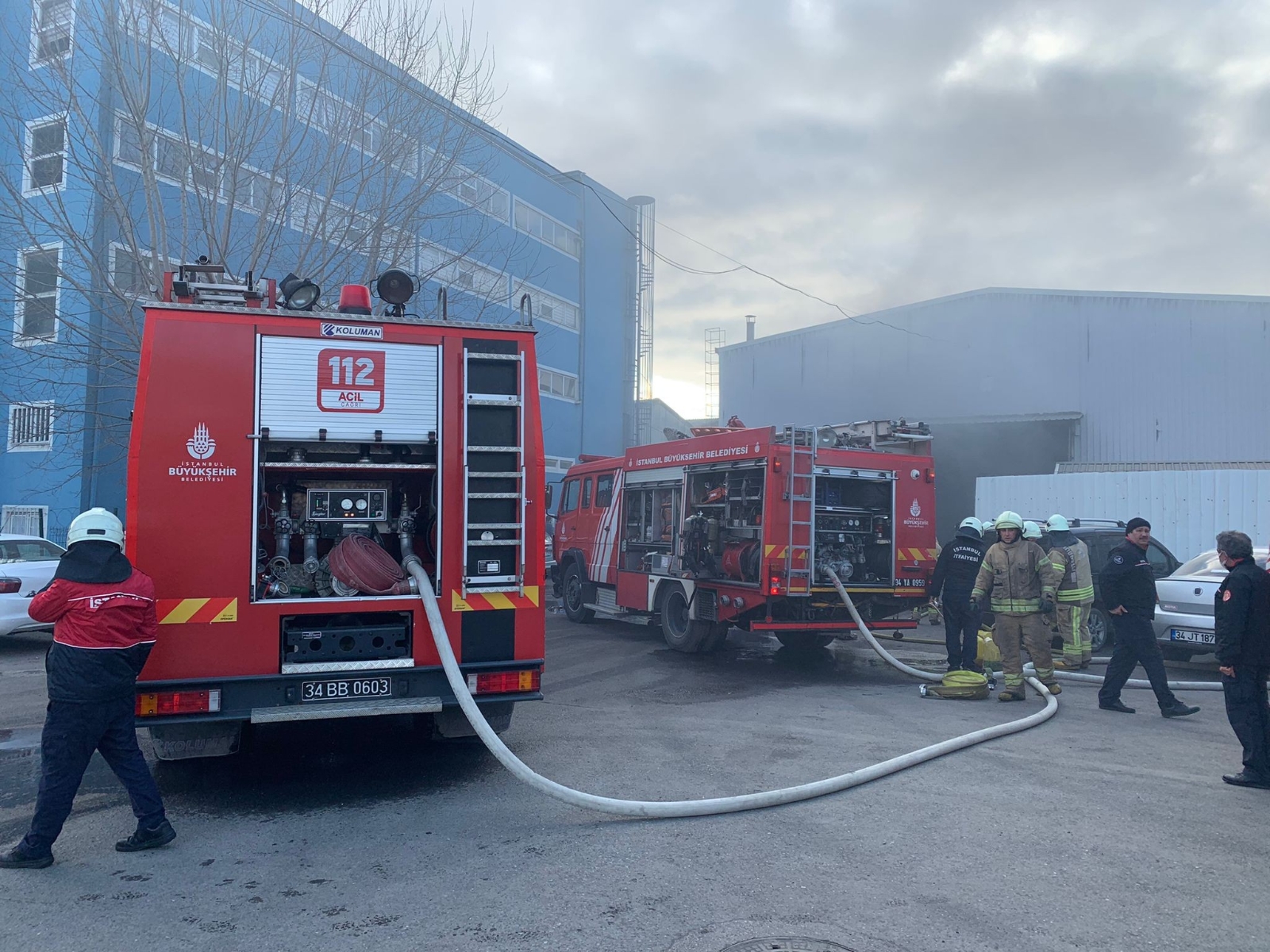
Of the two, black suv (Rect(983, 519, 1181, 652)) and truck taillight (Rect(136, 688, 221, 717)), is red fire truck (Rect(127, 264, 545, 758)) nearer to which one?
truck taillight (Rect(136, 688, 221, 717))

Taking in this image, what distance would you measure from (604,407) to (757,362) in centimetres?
585

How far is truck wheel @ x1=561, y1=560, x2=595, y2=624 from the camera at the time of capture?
14.8 m

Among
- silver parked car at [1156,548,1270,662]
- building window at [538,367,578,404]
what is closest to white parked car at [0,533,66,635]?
silver parked car at [1156,548,1270,662]

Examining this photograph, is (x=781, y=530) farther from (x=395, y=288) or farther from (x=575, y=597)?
(x=575, y=597)

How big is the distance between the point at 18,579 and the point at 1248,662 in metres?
12.3

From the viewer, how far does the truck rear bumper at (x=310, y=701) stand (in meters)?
5.07

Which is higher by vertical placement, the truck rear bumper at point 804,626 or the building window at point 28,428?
the building window at point 28,428

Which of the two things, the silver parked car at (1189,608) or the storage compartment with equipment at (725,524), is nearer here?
the silver parked car at (1189,608)

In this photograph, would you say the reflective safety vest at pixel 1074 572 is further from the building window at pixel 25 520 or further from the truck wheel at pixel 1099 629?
the building window at pixel 25 520

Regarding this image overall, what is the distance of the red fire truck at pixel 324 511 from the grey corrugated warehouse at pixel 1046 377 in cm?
1932

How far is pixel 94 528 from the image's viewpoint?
177 inches

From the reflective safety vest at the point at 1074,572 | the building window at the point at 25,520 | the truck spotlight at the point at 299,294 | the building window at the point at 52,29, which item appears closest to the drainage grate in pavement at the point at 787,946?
the truck spotlight at the point at 299,294

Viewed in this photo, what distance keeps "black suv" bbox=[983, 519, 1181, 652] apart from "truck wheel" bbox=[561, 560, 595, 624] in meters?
6.90

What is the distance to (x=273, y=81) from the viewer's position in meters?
13.8
